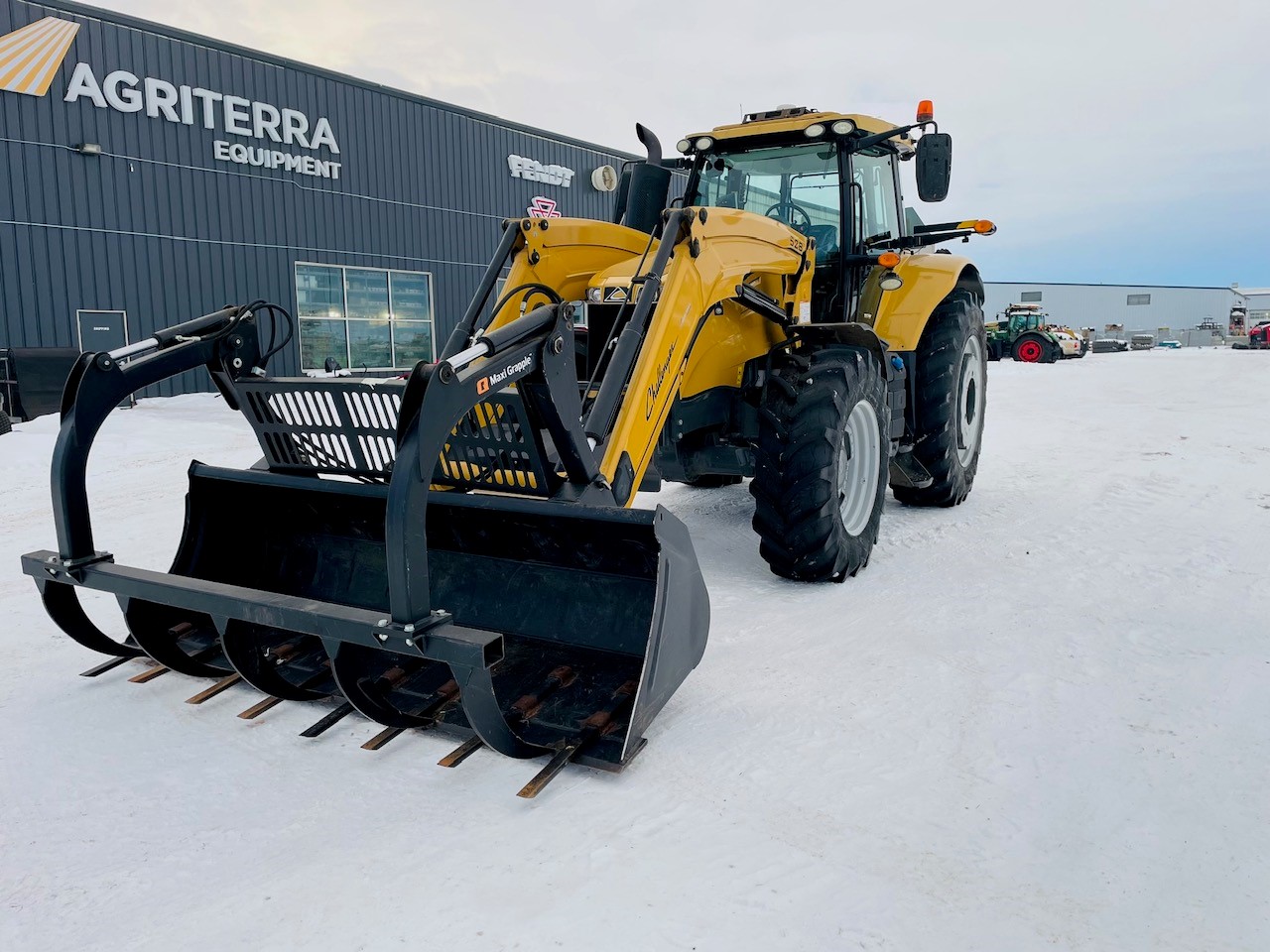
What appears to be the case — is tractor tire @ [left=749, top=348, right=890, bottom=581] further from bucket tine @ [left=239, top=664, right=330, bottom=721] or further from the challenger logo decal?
bucket tine @ [left=239, top=664, right=330, bottom=721]

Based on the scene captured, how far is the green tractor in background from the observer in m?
28.7

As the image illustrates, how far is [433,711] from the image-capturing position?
2979 millimetres

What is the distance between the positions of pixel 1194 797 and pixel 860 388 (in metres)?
2.44

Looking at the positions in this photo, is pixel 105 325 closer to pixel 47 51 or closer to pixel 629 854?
pixel 47 51

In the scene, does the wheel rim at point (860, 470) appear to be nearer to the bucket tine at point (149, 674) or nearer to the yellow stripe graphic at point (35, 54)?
the bucket tine at point (149, 674)

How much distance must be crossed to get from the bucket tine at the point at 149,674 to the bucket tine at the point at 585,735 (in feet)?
5.25

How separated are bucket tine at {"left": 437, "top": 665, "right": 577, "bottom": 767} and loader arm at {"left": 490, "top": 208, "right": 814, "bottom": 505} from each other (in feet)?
2.24

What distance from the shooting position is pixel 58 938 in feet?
6.59

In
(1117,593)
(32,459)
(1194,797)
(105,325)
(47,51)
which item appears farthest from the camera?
(105,325)

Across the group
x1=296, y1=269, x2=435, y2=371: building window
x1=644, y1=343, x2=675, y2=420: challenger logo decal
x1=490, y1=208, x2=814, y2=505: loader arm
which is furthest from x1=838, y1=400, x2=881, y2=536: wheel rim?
x1=296, y1=269, x2=435, y2=371: building window

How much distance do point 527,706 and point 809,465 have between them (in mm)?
1907

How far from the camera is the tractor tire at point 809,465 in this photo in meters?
4.25

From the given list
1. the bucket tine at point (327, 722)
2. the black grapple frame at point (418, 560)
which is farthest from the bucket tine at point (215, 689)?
the bucket tine at point (327, 722)

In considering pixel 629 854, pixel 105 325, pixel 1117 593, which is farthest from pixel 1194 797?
pixel 105 325
